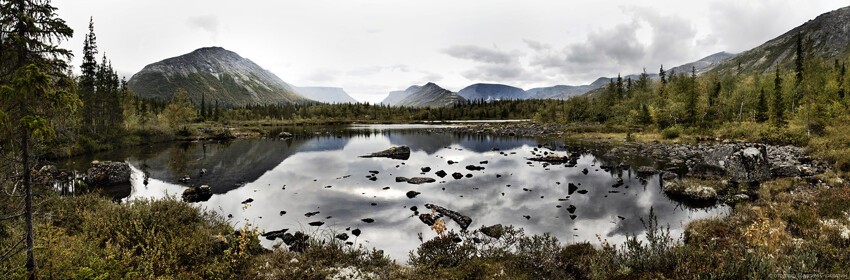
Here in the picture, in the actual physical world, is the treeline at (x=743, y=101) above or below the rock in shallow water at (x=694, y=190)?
above

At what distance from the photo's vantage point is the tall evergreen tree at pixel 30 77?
23.6 ft

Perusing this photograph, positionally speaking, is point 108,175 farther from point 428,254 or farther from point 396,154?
point 428,254

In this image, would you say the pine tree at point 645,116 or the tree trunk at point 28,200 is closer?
the tree trunk at point 28,200

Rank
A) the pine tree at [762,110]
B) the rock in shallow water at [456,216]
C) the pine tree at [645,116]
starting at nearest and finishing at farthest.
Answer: the rock in shallow water at [456,216], the pine tree at [762,110], the pine tree at [645,116]

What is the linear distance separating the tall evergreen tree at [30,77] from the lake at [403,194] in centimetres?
921

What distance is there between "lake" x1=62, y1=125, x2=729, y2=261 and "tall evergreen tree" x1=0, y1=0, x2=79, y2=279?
9205 mm

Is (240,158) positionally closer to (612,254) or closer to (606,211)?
(606,211)

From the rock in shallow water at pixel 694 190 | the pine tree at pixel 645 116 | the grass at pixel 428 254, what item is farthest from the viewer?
the pine tree at pixel 645 116

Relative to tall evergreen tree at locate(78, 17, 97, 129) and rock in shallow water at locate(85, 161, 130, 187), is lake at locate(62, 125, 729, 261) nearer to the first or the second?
rock in shallow water at locate(85, 161, 130, 187)

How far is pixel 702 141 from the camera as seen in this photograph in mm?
59688

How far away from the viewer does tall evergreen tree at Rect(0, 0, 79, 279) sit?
720cm

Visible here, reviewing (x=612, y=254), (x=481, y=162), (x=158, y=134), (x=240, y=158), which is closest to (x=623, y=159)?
(x=481, y=162)

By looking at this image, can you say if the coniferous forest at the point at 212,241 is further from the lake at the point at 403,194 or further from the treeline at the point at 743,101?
the treeline at the point at 743,101

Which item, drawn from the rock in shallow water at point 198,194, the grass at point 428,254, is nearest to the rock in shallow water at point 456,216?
the grass at point 428,254
